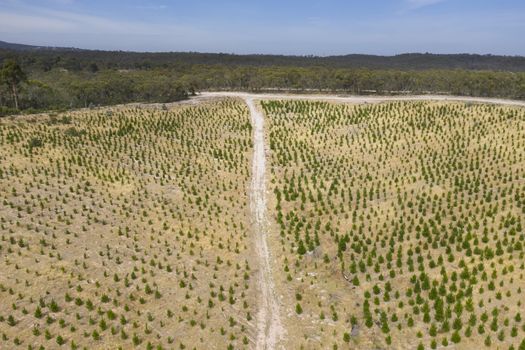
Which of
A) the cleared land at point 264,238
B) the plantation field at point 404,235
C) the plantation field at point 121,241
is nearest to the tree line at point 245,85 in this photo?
the plantation field at point 121,241

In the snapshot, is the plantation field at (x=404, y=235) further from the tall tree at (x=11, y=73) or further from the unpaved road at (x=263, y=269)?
the tall tree at (x=11, y=73)

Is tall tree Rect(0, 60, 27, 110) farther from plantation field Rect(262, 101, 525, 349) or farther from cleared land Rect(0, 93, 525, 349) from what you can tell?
plantation field Rect(262, 101, 525, 349)

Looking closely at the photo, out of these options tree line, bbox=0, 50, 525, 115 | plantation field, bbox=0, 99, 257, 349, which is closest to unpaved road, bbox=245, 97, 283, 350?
plantation field, bbox=0, 99, 257, 349

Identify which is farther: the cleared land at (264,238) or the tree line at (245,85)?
the tree line at (245,85)

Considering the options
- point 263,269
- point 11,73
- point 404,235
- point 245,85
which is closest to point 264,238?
point 263,269

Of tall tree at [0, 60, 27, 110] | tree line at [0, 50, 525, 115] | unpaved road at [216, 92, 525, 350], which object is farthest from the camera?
tree line at [0, 50, 525, 115]

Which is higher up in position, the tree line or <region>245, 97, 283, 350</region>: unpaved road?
the tree line

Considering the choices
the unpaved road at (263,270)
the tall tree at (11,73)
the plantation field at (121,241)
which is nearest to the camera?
the plantation field at (121,241)
